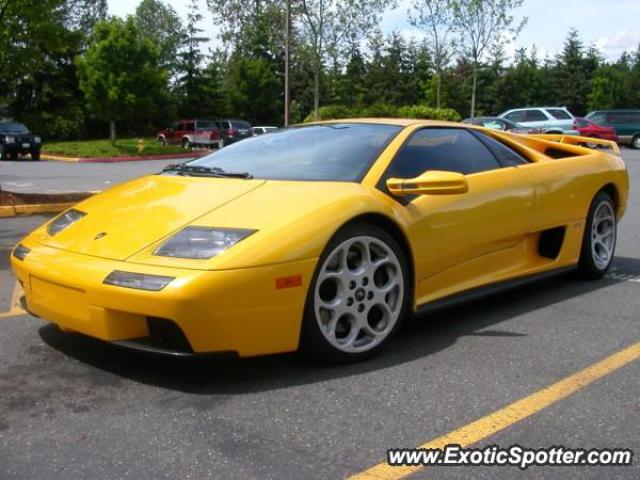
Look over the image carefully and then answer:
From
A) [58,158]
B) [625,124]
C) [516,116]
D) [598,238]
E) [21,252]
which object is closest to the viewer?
[21,252]

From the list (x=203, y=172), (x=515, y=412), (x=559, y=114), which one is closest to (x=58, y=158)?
(x=559, y=114)

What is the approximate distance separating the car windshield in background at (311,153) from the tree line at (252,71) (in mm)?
6262

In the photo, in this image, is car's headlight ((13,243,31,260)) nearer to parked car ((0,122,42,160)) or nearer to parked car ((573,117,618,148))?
parked car ((0,122,42,160))

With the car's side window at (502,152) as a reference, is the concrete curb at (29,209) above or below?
below

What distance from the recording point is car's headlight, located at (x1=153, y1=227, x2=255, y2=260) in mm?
2977

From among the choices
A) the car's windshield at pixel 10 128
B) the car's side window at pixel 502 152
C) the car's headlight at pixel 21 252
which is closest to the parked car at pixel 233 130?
the car's windshield at pixel 10 128

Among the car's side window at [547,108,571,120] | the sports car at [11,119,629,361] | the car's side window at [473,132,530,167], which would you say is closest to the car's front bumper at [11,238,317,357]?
the sports car at [11,119,629,361]

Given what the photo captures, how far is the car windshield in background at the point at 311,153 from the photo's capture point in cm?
371

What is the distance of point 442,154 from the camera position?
4.16m

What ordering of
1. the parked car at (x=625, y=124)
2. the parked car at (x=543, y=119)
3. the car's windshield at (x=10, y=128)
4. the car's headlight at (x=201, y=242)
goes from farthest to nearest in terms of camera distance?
the parked car at (x=625, y=124) < the parked car at (x=543, y=119) < the car's windshield at (x=10, y=128) < the car's headlight at (x=201, y=242)

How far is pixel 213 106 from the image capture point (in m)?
46.9

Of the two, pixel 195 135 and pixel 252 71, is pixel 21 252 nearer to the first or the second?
pixel 195 135

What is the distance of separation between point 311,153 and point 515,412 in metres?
1.85

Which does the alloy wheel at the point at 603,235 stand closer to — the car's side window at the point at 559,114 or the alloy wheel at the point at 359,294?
the alloy wheel at the point at 359,294
